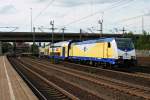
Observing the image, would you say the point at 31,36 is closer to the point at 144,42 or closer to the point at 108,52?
the point at 144,42

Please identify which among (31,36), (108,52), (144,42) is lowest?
(108,52)

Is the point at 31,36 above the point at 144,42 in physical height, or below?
above

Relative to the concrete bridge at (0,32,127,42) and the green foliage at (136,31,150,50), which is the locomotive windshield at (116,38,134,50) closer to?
the green foliage at (136,31,150,50)

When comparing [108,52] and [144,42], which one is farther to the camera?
[144,42]

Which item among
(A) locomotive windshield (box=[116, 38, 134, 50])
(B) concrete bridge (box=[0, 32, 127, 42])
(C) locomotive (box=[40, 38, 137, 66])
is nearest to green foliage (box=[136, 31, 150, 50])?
(B) concrete bridge (box=[0, 32, 127, 42])

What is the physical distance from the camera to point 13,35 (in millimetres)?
111312

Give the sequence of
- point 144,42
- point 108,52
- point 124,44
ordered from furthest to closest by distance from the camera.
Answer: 1. point 144,42
2. point 108,52
3. point 124,44

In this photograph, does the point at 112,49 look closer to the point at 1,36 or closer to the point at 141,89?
the point at 141,89

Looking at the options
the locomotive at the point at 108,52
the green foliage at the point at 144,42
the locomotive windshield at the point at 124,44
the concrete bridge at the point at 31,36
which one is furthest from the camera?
the concrete bridge at the point at 31,36

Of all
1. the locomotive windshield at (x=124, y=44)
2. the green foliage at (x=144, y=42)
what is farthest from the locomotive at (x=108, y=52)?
the green foliage at (x=144, y=42)

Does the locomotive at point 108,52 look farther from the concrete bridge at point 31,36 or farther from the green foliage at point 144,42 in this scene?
the concrete bridge at point 31,36

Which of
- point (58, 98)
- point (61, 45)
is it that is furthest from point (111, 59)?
point (61, 45)

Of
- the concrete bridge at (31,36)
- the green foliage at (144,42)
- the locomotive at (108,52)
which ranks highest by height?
the concrete bridge at (31,36)

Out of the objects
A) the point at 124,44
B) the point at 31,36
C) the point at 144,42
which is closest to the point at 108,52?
the point at 124,44
